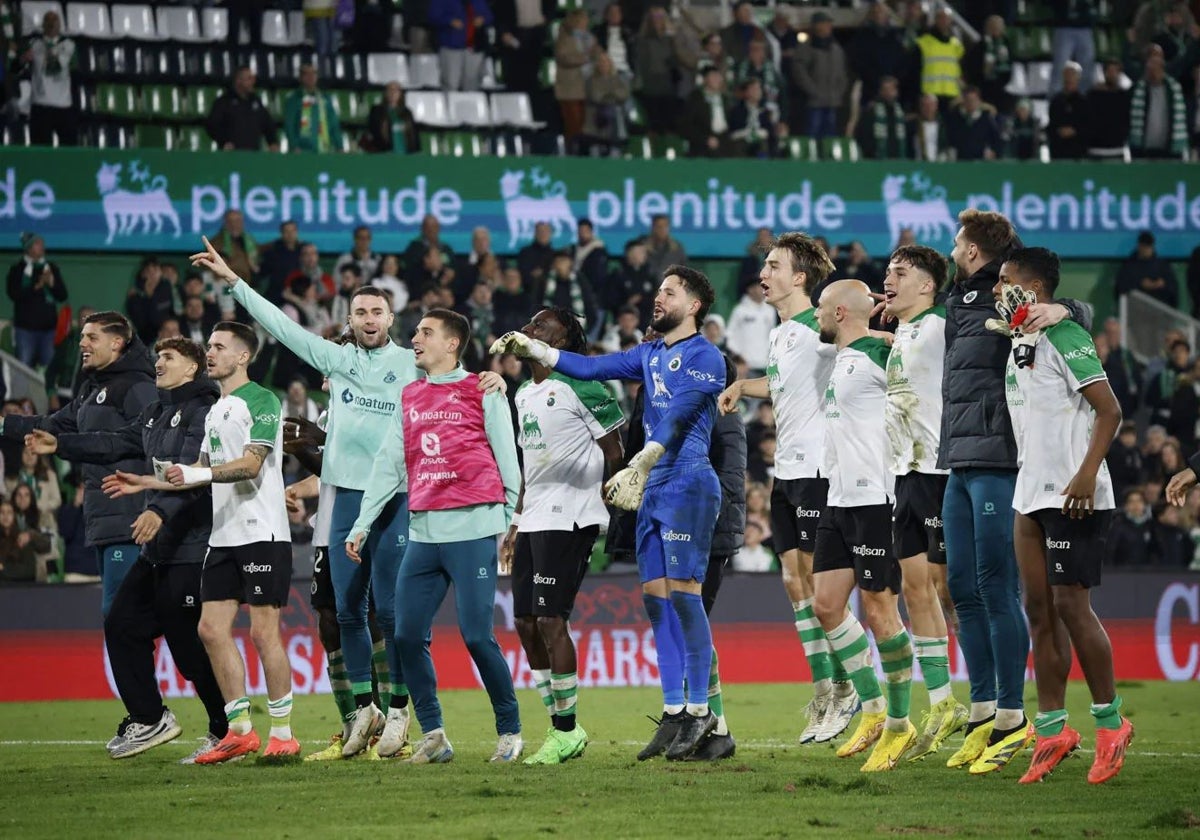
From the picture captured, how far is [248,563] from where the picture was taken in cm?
998

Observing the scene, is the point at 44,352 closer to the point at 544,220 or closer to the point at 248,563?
the point at 544,220

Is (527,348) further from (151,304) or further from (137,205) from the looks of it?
(137,205)

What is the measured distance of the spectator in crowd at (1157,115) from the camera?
23438 mm

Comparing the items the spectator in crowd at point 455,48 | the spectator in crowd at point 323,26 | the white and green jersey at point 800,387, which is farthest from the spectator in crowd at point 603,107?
the white and green jersey at point 800,387

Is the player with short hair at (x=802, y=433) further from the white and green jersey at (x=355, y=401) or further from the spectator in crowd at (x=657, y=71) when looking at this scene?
the spectator in crowd at (x=657, y=71)

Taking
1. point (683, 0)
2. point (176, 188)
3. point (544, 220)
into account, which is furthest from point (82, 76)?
point (683, 0)

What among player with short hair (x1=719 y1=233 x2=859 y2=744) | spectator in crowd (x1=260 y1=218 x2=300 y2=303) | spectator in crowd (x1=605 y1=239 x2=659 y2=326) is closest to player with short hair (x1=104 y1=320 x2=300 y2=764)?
player with short hair (x1=719 y1=233 x2=859 y2=744)

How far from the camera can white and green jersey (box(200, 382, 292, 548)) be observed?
9992 mm

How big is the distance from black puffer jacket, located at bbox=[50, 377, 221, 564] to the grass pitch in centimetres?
127

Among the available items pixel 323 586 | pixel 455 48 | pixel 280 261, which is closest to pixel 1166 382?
pixel 455 48

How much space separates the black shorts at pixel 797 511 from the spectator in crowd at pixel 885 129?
1229cm

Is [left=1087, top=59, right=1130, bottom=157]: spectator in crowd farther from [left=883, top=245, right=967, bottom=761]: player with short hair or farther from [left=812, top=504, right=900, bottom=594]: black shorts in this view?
[left=812, top=504, right=900, bottom=594]: black shorts

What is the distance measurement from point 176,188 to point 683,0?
821 centimetres

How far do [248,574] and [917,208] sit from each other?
14353 millimetres
